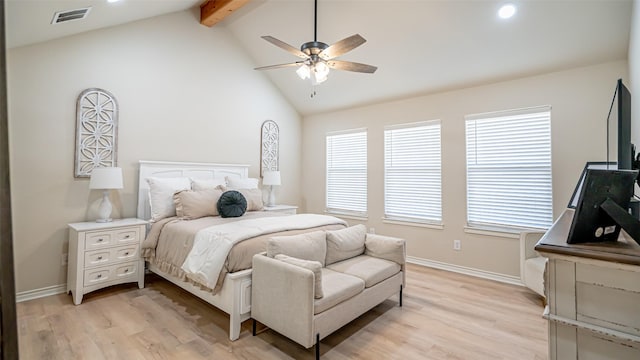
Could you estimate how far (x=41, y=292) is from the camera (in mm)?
3109

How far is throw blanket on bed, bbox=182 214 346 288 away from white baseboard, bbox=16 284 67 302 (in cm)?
172

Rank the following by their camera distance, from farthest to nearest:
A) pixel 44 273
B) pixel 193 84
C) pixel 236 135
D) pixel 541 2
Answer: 1. pixel 236 135
2. pixel 193 84
3. pixel 44 273
4. pixel 541 2

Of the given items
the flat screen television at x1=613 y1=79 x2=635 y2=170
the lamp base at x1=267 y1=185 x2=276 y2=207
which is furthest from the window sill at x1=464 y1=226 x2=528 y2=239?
the lamp base at x1=267 y1=185 x2=276 y2=207

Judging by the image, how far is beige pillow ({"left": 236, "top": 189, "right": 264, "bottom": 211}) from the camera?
405cm

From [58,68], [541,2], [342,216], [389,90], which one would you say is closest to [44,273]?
[58,68]

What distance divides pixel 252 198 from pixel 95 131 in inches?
77.7

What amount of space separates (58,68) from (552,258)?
444 centimetres

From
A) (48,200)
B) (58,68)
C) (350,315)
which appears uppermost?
(58,68)

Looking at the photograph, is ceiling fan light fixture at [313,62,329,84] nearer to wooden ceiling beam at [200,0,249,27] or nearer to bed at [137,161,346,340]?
bed at [137,161,346,340]

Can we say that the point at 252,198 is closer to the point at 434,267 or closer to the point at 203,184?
the point at 203,184

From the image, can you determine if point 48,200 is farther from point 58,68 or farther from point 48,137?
point 58,68

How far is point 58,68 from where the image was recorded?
3.19 metres

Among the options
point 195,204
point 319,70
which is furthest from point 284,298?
A: point 319,70

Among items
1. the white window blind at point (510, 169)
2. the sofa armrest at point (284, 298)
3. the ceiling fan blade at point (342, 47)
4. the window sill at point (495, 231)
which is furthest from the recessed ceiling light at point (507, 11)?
the sofa armrest at point (284, 298)
